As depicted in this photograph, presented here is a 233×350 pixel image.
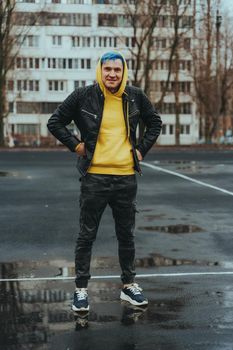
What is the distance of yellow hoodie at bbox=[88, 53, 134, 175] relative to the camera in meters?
5.16

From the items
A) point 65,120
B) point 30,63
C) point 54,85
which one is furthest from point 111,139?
point 30,63

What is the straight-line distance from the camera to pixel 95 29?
93.2m

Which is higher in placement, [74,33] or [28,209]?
[74,33]

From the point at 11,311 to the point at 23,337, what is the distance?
619mm

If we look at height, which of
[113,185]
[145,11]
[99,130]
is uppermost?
[145,11]

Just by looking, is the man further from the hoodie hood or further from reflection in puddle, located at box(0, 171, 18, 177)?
reflection in puddle, located at box(0, 171, 18, 177)

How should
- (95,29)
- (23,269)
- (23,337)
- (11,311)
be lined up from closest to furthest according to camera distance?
(23,337) → (11,311) → (23,269) → (95,29)

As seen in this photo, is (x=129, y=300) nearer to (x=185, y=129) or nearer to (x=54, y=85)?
(x=54, y=85)

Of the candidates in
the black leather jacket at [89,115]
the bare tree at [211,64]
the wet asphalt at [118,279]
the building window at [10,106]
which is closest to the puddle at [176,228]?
the wet asphalt at [118,279]

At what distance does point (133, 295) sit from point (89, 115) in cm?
143

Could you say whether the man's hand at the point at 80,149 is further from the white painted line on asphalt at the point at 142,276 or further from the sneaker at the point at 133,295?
the white painted line on asphalt at the point at 142,276

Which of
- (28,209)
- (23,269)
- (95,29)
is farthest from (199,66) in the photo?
(23,269)

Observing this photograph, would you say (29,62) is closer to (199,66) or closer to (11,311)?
(199,66)

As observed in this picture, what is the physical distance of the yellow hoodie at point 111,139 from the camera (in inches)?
203
